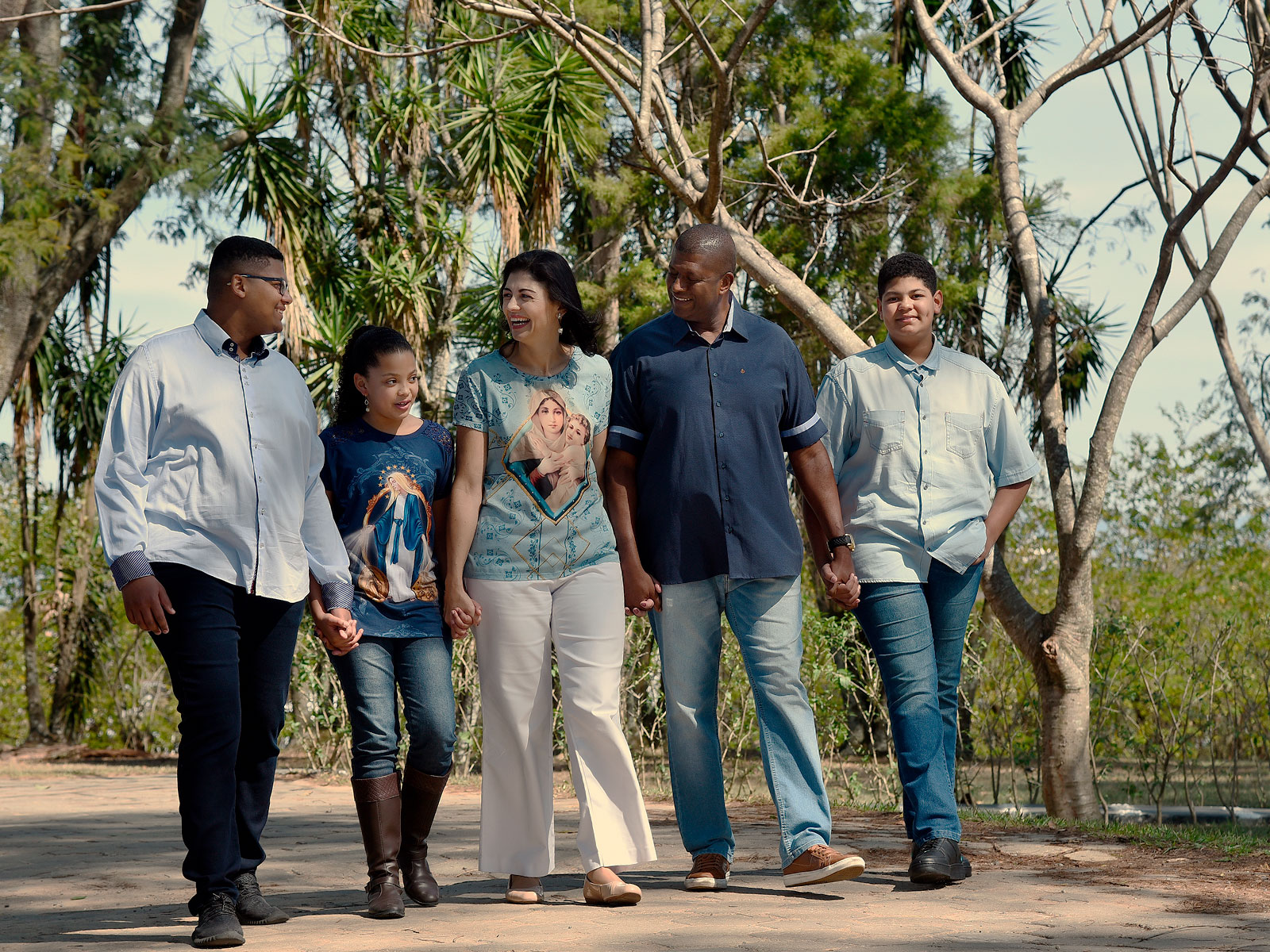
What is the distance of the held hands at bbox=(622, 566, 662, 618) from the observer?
12.0 feet

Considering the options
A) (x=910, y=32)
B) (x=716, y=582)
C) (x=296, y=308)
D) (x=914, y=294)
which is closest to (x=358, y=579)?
(x=716, y=582)

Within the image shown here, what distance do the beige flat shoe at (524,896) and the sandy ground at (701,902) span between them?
0.17 feet

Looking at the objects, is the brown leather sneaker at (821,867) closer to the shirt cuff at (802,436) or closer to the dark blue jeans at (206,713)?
the shirt cuff at (802,436)

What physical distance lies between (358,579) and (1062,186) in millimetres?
15560

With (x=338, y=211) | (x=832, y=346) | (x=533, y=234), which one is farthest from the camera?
(x=338, y=211)

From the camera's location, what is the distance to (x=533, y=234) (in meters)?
13.9

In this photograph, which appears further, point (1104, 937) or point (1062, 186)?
point (1062, 186)

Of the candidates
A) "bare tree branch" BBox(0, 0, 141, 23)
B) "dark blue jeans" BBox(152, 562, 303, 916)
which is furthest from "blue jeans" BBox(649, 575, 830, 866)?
"bare tree branch" BBox(0, 0, 141, 23)

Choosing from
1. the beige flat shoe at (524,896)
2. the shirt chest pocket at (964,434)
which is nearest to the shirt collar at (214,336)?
the beige flat shoe at (524,896)

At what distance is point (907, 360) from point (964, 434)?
0.29 m

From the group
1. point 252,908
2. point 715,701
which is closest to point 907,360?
point 715,701

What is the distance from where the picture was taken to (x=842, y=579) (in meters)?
3.77

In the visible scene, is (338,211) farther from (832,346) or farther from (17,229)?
(832,346)

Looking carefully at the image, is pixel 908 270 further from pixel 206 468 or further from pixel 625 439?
pixel 206 468
